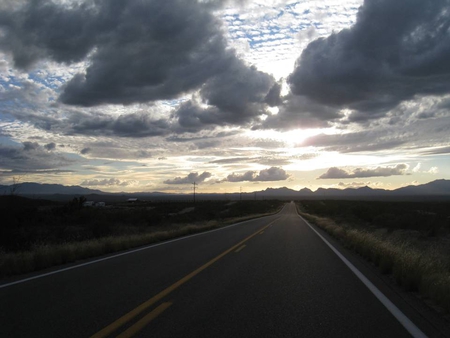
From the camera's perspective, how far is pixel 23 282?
336 inches

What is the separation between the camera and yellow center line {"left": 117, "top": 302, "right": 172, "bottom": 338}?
5074mm

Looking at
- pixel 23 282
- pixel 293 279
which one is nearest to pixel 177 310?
pixel 293 279

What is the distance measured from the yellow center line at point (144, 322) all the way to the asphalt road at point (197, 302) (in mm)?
13

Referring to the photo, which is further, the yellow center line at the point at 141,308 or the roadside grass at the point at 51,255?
the roadside grass at the point at 51,255

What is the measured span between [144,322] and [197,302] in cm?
131

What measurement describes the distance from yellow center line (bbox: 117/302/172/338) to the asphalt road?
0.5 inches

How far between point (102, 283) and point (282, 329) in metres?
4.38

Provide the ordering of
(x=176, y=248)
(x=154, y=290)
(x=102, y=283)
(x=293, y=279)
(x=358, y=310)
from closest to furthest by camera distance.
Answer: (x=358, y=310) → (x=154, y=290) → (x=102, y=283) → (x=293, y=279) → (x=176, y=248)

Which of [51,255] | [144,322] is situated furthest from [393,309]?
[51,255]

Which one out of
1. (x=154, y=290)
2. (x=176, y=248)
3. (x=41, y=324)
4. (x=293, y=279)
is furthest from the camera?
(x=176, y=248)

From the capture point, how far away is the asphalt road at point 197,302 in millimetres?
5344

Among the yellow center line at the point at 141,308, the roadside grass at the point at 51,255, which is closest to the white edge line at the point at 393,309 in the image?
the yellow center line at the point at 141,308

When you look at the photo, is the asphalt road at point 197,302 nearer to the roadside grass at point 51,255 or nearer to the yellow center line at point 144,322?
the yellow center line at point 144,322

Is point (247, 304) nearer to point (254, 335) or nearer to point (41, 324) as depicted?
point (254, 335)
